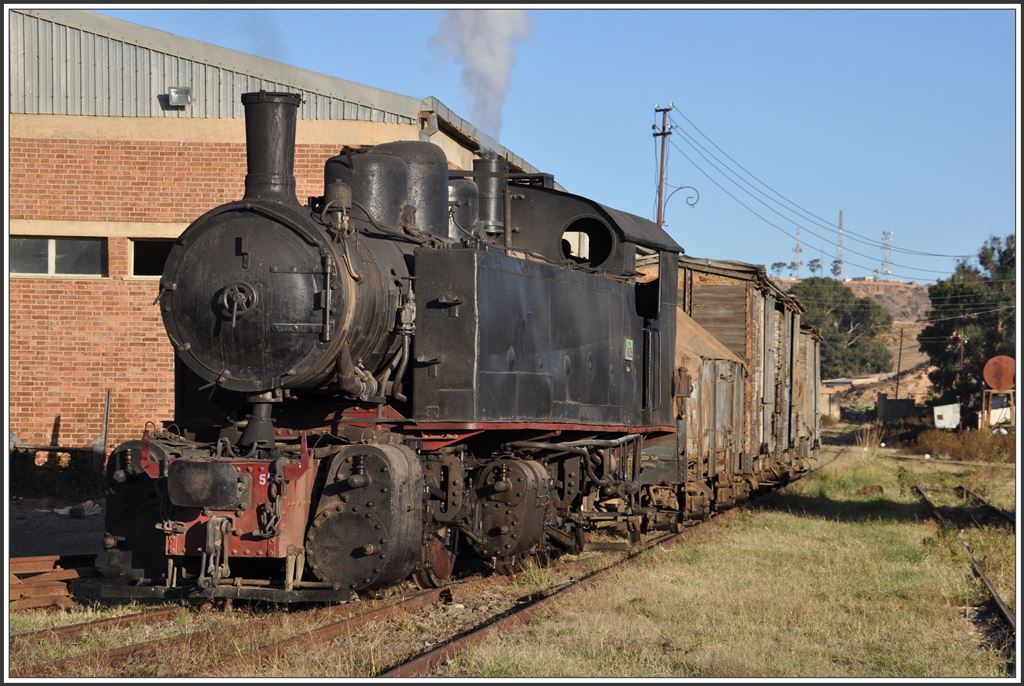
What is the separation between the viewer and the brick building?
16297 mm

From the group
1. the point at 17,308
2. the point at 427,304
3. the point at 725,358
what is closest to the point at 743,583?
the point at 427,304

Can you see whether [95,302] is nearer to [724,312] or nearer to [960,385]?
[724,312]

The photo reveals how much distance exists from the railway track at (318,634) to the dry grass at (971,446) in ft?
89.8

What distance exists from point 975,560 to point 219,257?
27.8 feet

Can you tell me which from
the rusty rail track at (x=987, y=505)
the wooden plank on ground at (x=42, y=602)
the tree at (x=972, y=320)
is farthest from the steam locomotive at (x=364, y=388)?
the tree at (x=972, y=320)

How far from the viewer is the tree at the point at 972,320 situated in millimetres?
54281

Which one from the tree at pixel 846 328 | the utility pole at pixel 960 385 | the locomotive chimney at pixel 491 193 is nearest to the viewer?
the locomotive chimney at pixel 491 193

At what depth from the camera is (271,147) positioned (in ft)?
26.1

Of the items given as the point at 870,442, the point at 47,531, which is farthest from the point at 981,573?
the point at 870,442

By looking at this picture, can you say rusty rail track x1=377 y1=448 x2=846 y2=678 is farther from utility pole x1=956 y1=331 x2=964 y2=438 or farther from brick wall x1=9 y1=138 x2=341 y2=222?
utility pole x1=956 y1=331 x2=964 y2=438

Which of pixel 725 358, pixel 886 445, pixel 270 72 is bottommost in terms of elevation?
pixel 886 445

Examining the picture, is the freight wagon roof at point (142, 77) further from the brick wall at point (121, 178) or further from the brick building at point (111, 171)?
the brick wall at point (121, 178)

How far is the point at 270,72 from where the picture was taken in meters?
16.2

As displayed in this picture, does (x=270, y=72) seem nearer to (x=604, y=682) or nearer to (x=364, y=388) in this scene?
(x=364, y=388)
